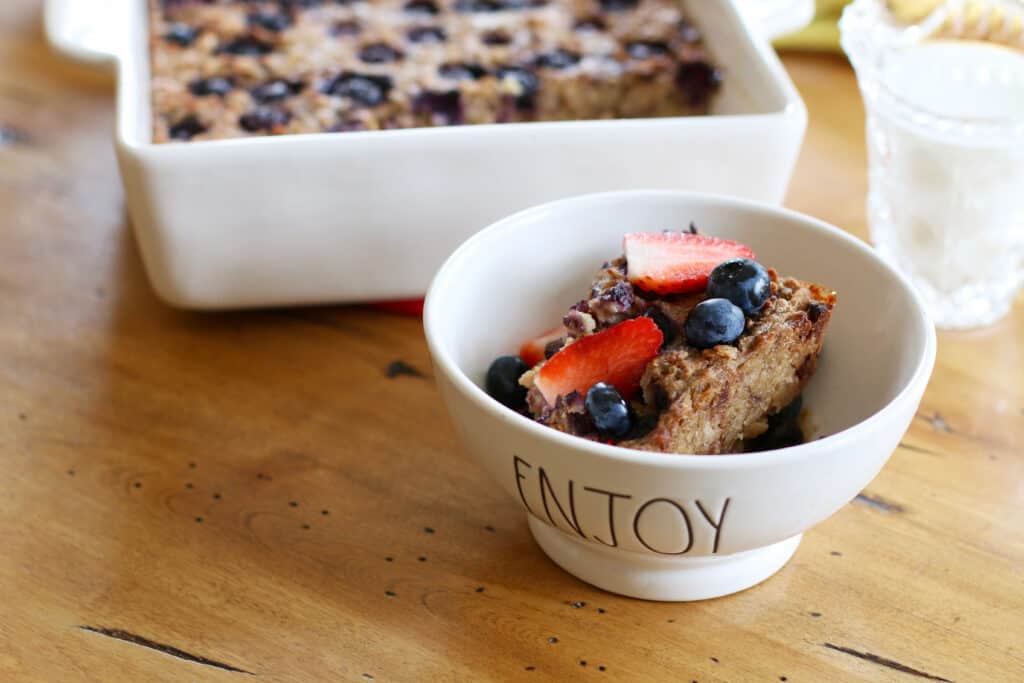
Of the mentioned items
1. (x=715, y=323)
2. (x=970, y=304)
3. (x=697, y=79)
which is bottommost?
(x=970, y=304)

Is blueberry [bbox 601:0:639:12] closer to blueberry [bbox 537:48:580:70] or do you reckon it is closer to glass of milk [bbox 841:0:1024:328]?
blueberry [bbox 537:48:580:70]

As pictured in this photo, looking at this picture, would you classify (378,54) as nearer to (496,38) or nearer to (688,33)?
(496,38)

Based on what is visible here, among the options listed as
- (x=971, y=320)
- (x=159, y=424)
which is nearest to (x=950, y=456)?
(x=971, y=320)

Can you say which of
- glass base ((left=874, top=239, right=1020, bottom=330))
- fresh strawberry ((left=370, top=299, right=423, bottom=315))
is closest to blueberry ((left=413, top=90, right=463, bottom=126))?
fresh strawberry ((left=370, top=299, right=423, bottom=315))

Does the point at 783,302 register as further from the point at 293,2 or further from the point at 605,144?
the point at 293,2

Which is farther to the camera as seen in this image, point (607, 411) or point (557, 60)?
point (557, 60)

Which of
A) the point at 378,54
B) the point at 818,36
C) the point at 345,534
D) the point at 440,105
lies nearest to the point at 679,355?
the point at 345,534

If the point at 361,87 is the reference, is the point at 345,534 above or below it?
below
